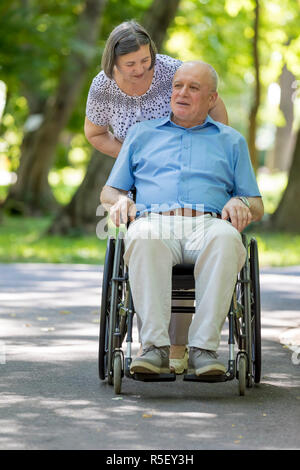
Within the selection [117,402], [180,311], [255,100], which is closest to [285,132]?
[255,100]

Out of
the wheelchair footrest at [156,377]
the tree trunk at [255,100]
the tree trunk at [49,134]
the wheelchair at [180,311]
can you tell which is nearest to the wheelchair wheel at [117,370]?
the wheelchair at [180,311]

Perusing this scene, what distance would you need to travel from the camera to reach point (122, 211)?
461cm

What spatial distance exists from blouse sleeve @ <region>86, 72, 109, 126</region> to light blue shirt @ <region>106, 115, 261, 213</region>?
422 mm

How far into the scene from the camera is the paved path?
A: 370cm

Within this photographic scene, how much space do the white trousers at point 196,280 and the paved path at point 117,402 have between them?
12.9 inches

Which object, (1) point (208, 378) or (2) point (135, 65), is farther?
(2) point (135, 65)

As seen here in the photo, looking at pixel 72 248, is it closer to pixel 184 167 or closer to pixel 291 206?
pixel 291 206

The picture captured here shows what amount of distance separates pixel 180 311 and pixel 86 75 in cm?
1809

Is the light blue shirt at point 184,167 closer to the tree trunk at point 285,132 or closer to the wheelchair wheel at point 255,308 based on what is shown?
the wheelchair wheel at point 255,308

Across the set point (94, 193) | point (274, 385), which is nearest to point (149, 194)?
point (274, 385)

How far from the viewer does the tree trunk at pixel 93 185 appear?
1575cm

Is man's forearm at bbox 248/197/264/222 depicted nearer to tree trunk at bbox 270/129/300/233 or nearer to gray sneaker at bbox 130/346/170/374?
gray sneaker at bbox 130/346/170/374

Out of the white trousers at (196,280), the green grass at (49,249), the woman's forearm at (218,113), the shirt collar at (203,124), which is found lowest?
the green grass at (49,249)

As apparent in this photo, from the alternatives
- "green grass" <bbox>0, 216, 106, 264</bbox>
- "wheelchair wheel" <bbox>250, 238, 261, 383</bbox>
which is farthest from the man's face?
"green grass" <bbox>0, 216, 106, 264</bbox>
